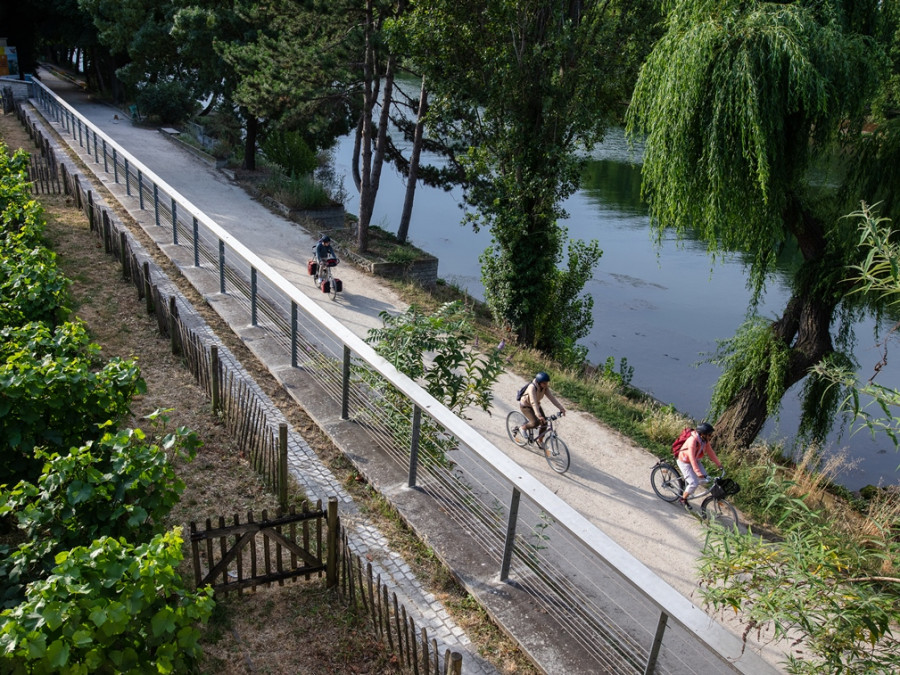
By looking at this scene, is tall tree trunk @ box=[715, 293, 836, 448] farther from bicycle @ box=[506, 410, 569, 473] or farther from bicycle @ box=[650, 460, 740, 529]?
bicycle @ box=[506, 410, 569, 473]

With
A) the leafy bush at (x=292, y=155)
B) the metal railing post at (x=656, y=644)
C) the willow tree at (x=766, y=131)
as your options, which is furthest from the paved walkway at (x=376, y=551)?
the leafy bush at (x=292, y=155)

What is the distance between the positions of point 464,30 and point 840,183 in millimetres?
8897

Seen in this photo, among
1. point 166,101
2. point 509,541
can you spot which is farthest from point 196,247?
point 166,101

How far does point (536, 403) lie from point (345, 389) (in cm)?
368

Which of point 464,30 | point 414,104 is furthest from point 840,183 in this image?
point 414,104

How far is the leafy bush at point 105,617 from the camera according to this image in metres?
3.60

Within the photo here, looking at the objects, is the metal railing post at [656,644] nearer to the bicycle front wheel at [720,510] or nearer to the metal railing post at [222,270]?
the bicycle front wheel at [720,510]

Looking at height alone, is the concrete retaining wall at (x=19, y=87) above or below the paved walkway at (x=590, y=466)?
above

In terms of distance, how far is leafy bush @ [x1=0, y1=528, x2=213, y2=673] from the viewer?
360 cm

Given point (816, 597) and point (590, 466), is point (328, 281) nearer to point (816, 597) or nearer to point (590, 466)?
point (590, 466)

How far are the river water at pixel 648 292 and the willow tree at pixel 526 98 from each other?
169 centimetres

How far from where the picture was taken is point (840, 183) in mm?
12078

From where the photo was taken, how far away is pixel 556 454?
10641 millimetres

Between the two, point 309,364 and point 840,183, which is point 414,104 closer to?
point 840,183
